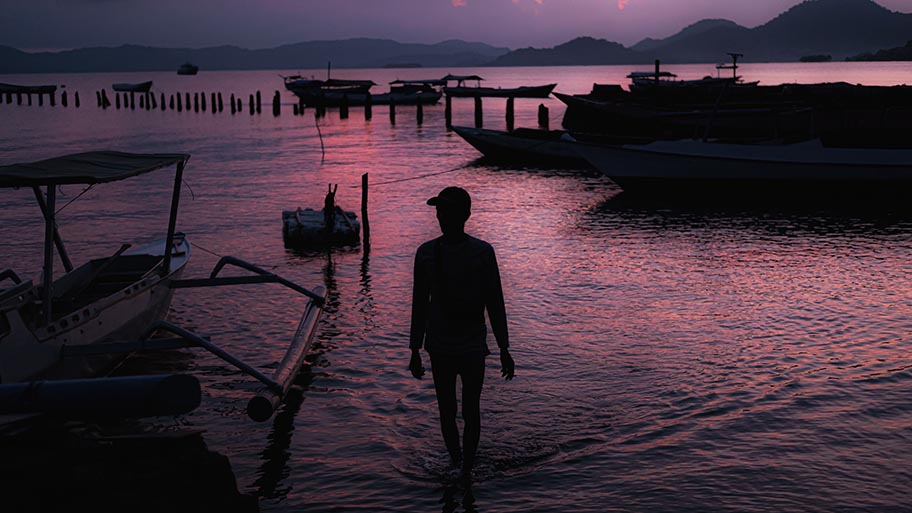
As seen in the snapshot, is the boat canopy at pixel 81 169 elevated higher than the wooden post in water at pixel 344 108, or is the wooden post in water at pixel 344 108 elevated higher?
the wooden post in water at pixel 344 108

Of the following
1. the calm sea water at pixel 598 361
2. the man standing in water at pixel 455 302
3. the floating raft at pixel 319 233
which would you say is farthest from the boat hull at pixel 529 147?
the man standing in water at pixel 455 302

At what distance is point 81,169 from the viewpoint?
9.30 meters

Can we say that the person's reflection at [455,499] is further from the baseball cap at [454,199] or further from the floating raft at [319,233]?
the floating raft at [319,233]

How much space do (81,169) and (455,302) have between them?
16.5ft

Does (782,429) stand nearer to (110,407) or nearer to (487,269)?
(487,269)

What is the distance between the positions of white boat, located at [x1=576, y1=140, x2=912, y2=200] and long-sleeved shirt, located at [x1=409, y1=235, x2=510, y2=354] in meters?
20.7

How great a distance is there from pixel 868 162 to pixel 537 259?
13.1 meters

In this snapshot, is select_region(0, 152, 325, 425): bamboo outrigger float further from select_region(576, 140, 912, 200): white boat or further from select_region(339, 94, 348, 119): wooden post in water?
select_region(339, 94, 348, 119): wooden post in water

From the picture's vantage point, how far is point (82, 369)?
30.8 feet

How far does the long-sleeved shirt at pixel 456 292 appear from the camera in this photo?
21.1 ft

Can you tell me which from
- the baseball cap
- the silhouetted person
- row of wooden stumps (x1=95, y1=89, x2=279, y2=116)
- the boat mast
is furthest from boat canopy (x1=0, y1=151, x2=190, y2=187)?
row of wooden stumps (x1=95, y1=89, x2=279, y2=116)

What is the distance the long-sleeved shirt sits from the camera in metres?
6.44

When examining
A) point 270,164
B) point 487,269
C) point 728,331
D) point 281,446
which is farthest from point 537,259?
point 270,164

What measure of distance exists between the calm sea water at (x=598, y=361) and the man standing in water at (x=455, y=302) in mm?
1142
